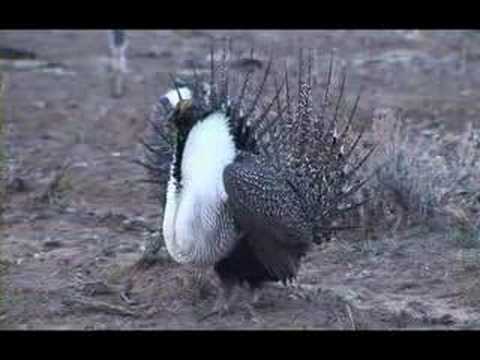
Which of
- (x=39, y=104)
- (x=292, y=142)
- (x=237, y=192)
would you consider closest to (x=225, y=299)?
(x=237, y=192)

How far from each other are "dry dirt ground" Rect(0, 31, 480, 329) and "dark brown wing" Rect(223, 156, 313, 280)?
0.98ft

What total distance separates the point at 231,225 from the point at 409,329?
0.94 meters

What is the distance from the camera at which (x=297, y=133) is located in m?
6.12

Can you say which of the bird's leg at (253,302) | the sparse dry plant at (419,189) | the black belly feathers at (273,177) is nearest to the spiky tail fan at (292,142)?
the black belly feathers at (273,177)

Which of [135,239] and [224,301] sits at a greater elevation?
[224,301]

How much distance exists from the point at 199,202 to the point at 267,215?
34 cm

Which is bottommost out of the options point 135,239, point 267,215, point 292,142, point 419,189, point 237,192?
point 135,239

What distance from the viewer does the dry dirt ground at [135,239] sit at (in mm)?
5707

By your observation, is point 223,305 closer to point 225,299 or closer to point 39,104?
point 225,299

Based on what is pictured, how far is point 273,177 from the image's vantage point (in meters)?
5.68

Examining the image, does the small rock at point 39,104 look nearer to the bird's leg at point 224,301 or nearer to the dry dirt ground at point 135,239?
the dry dirt ground at point 135,239

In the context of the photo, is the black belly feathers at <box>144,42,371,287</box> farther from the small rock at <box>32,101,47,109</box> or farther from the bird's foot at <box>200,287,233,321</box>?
the small rock at <box>32,101,47,109</box>

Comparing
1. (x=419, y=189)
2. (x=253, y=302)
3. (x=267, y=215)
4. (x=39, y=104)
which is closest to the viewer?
(x=267, y=215)
